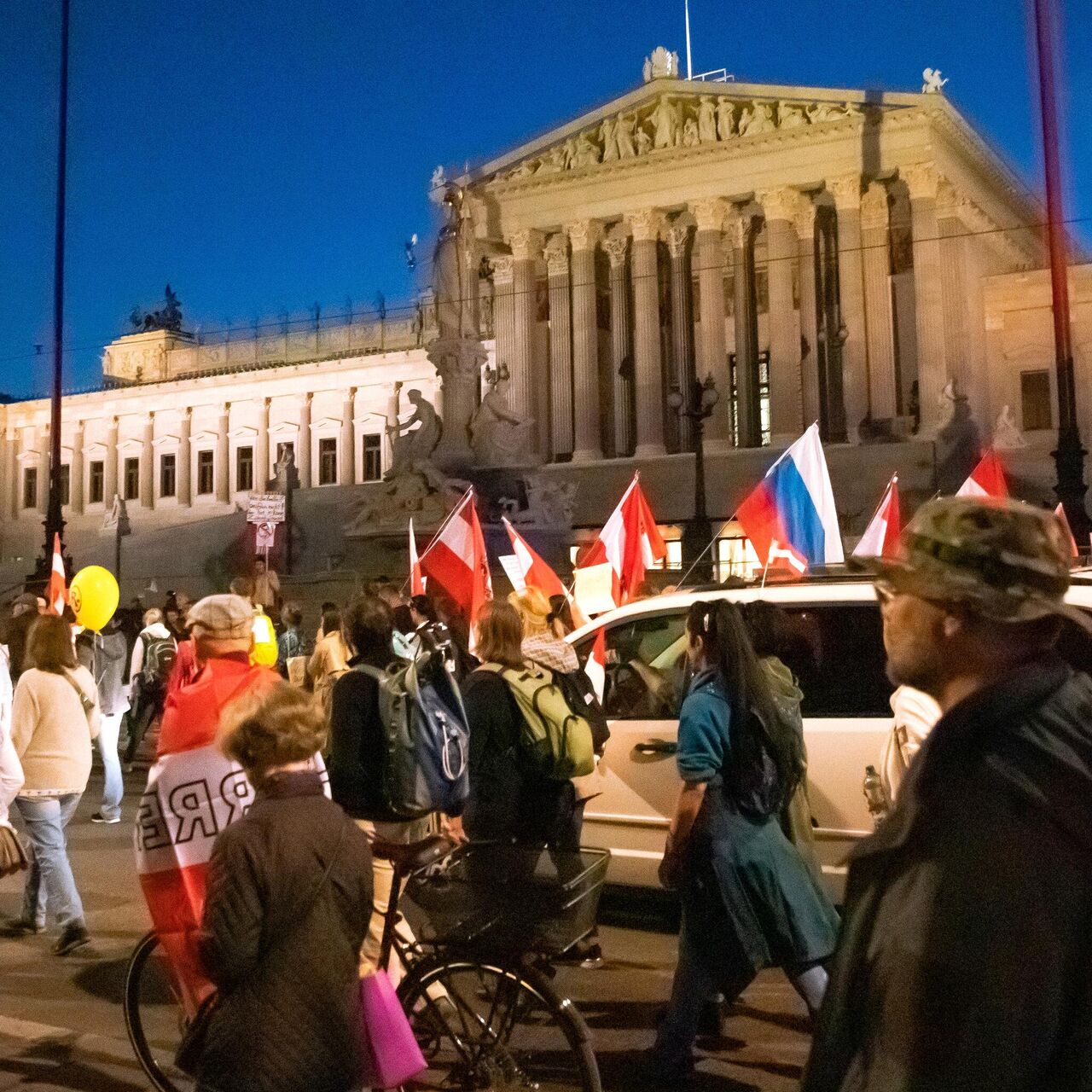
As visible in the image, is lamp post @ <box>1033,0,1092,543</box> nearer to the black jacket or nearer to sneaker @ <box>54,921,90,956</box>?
sneaker @ <box>54,921,90,956</box>

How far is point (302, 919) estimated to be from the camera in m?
2.89

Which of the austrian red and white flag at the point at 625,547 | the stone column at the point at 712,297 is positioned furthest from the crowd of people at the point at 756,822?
the stone column at the point at 712,297

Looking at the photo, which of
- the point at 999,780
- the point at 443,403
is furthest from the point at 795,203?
the point at 999,780

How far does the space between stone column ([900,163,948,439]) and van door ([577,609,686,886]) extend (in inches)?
1384

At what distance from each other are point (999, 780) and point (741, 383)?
4282 cm

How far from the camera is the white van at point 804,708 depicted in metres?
6.13

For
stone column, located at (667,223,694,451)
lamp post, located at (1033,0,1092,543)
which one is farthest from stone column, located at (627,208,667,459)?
lamp post, located at (1033,0,1092,543)

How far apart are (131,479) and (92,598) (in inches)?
2223

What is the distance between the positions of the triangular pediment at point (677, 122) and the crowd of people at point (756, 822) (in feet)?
129

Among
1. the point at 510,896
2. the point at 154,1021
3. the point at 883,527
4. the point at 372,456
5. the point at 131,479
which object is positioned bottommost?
the point at 154,1021

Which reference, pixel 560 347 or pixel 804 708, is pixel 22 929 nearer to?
pixel 804 708

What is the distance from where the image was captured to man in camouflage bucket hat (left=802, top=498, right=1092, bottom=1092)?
A: 1561 mm

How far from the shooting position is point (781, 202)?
43062mm

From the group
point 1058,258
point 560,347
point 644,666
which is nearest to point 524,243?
point 560,347
